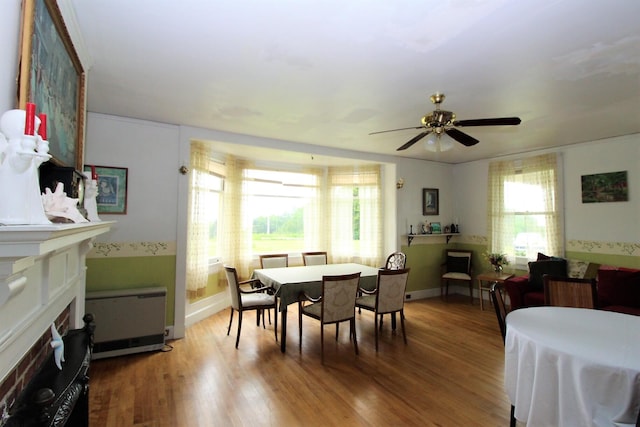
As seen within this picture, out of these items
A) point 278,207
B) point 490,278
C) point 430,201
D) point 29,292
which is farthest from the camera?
point 430,201

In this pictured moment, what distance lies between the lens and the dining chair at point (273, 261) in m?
4.76

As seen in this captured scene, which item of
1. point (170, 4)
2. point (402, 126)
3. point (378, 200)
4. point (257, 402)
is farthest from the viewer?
point (378, 200)

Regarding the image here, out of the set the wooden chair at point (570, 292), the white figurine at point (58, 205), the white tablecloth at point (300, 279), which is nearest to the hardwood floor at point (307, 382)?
the white tablecloth at point (300, 279)

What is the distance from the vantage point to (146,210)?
3713 mm

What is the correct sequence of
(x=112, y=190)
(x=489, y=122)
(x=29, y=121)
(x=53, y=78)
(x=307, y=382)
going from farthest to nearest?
1. (x=112, y=190)
2. (x=307, y=382)
3. (x=489, y=122)
4. (x=53, y=78)
5. (x=29, y=121)

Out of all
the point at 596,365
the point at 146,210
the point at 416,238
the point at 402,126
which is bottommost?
the point at 596,365

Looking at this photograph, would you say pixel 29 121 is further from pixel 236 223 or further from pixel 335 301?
pixel 236 223

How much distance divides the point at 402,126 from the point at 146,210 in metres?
3.18

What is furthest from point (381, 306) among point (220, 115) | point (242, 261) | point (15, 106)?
point (15, 106)

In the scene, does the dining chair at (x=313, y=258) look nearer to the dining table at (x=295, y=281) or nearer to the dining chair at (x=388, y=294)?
the dining table at (x=295, y=281)

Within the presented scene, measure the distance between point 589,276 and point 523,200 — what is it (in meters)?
1.44

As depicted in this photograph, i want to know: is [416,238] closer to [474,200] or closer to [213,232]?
[474,200]

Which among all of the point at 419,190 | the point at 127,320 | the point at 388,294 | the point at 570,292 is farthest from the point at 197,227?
the point at 570,292

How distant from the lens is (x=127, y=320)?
3281 millimetres
